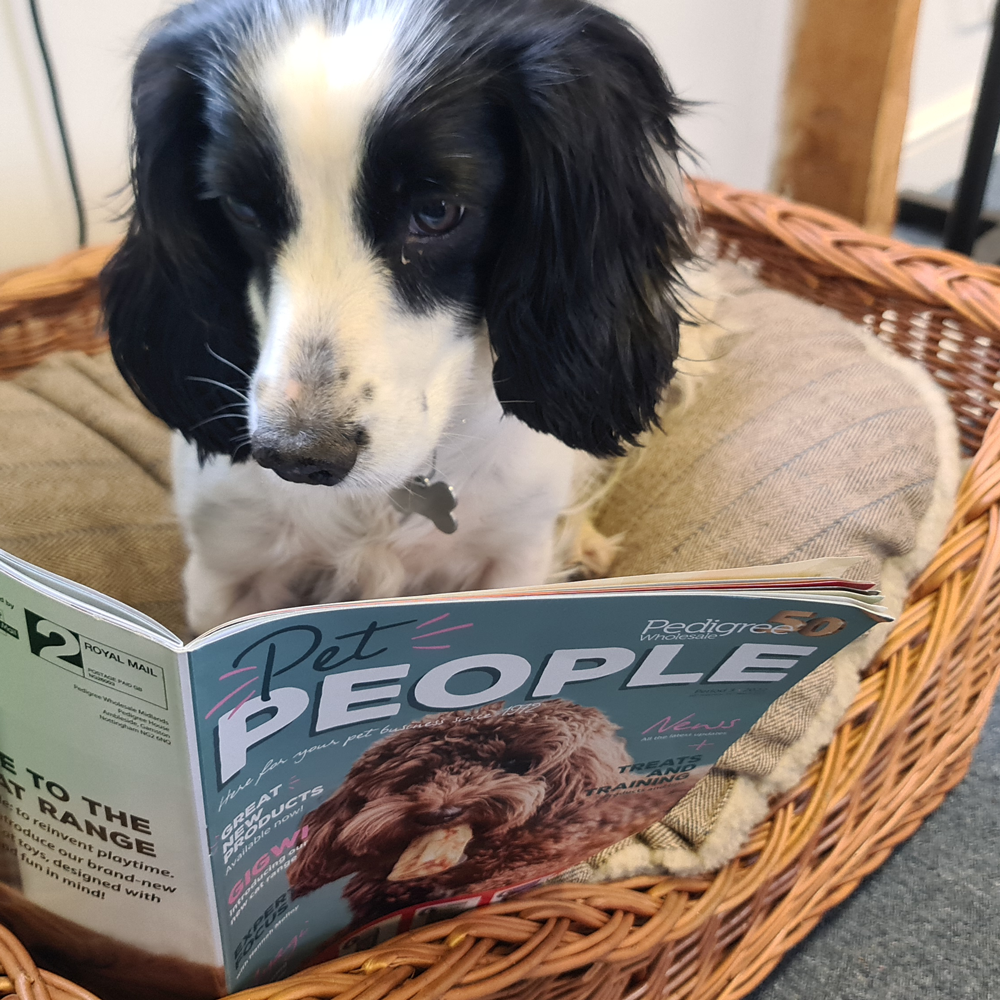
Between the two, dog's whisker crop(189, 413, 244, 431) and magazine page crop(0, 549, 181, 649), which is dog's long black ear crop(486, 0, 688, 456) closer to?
dog's whisker crop(189, 413, 244, 431)

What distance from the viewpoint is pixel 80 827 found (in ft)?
1.83

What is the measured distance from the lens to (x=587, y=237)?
717 mm

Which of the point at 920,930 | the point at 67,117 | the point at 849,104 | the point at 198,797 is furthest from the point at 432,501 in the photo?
the point at 849,104

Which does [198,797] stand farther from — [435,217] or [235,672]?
[435,217]

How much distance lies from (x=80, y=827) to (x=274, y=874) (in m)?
0.12

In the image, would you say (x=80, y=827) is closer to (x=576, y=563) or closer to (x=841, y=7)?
(x=576, y=563)

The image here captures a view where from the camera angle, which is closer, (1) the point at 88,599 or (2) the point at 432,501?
(1) the point at 88,599

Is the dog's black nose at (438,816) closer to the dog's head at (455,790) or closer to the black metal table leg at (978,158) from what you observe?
the dog's head at (455,790)

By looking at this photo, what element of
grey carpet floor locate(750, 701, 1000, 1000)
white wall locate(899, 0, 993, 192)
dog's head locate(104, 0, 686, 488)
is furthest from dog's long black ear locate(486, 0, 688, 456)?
white wall locate(899, 0, 993, 192)

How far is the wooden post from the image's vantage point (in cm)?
167

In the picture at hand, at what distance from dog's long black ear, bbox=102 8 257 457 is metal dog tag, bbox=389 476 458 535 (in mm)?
157

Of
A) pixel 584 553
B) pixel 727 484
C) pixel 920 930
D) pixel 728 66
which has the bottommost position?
pixel 920 930

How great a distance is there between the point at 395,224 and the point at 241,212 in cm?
13

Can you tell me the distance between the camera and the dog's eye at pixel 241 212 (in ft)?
2.20
